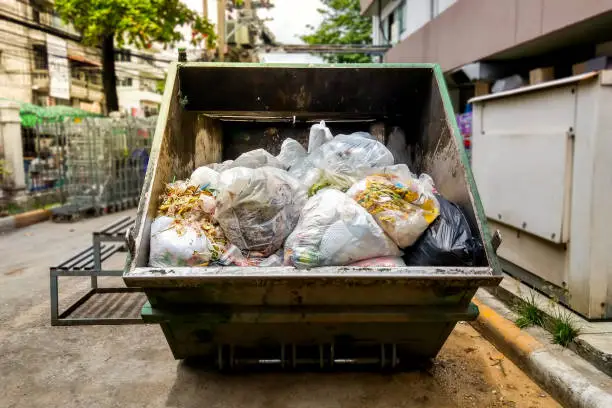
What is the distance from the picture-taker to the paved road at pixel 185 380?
103 inches

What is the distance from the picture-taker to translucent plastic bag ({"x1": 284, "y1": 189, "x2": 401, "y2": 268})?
2.28 m

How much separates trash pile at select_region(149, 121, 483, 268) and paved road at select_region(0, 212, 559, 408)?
29.4 inches

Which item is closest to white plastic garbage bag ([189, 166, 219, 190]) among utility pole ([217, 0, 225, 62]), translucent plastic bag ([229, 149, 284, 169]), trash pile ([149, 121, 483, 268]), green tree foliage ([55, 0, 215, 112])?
trash pile ([149, 121, 483, 268])

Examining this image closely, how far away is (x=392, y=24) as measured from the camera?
13930mm

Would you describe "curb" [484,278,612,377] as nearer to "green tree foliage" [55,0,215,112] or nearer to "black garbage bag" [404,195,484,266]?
"black garbage bag" [404,195,484,266]

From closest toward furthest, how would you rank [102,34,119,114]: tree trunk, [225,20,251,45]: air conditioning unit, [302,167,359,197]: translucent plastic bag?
[302,167,359,197]: translucent plastic bag
[102,34,119,114]: tree trunk
[225,20,251,45]: air conditioning unit

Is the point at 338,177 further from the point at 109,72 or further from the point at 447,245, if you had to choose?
the point at 109,72

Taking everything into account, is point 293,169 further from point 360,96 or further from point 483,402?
point 483,402

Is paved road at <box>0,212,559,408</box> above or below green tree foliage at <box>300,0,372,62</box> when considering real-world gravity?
below

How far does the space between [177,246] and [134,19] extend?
9.60m

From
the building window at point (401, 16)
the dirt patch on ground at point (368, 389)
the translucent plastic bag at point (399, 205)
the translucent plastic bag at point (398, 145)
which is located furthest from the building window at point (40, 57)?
the translucent plastic bag at point (399, 205)

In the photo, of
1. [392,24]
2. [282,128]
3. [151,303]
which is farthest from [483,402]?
[392,24]

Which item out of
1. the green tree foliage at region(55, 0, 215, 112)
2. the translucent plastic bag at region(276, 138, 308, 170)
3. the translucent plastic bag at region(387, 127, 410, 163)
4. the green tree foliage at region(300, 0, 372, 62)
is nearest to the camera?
the translucent plastic bag at region(276, 138, 308, 170)

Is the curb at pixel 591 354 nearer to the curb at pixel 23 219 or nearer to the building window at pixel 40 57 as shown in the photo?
the curb at pixel 23 219
